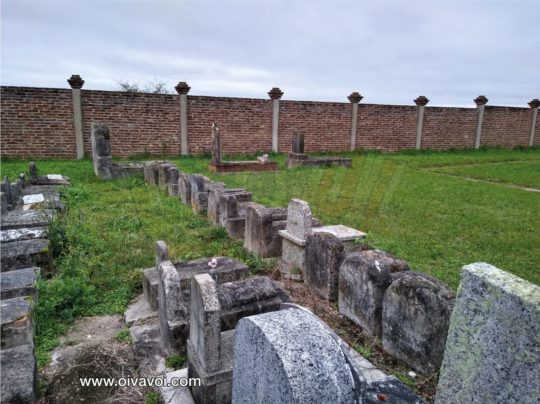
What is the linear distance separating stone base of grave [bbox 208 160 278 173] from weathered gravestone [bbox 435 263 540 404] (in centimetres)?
963

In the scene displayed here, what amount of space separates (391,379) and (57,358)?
2341mm

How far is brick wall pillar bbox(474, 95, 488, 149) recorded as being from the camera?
721 inches

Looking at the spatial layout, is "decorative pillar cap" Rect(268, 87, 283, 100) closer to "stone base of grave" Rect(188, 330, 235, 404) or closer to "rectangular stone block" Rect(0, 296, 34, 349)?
"rectangular stone block" Rect(0, 296, 34, 349)

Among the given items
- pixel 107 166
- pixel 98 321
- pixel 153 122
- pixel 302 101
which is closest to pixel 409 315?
pixel 98 321

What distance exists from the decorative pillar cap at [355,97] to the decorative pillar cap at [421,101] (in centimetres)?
298

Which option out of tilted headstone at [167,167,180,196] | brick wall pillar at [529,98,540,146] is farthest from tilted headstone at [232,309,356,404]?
brick wall pillar at [529,98,540,146]

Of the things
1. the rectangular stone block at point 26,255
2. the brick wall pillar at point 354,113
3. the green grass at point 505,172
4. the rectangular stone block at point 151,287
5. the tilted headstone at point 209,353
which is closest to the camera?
the tilted headstone at point 209,353

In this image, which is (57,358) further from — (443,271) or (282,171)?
(282,171)

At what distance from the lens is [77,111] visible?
12.1 m

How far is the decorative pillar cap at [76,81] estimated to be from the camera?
1182cm

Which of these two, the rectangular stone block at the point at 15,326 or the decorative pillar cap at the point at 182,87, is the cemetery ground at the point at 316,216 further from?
the decorative pillar cap at the point at 182,87

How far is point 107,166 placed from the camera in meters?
9.53

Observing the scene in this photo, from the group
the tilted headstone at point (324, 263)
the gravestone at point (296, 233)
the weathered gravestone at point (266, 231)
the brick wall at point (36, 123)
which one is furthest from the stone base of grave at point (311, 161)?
the tilted headstone at point (324, 263)

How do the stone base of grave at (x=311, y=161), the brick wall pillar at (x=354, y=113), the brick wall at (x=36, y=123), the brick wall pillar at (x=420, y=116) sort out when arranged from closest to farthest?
the brick wall at (x=36, y=123) → the stone base of grave at (x=311, y=161) → the brick wall pillar at (x=354, y=113) → the brick wall pillar at (x=420, y=116)
